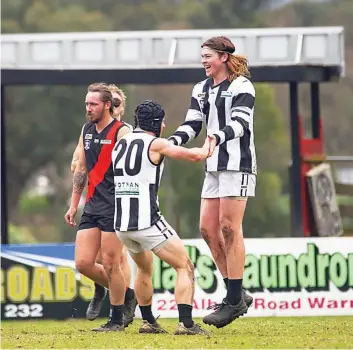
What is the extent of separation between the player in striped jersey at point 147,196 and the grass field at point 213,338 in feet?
1.37

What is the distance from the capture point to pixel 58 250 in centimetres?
1595

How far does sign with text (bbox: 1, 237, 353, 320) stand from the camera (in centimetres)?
1521

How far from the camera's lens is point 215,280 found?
50.5 feet

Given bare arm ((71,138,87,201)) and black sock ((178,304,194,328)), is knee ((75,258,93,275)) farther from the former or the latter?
black sock ((178,304,194,328))

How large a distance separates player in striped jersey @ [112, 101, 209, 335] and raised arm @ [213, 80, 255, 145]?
18cm

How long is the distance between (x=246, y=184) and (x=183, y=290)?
1.06 m

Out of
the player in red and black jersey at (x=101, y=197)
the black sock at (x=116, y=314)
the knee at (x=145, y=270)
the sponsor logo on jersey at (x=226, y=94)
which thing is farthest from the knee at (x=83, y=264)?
the sponsor logo on jersey at (x=226, y=94)

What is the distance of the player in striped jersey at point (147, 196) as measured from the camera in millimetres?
10797

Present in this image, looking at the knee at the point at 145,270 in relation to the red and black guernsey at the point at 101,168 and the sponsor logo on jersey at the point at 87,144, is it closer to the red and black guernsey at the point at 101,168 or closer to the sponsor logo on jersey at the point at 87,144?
the red and black guernsey at the point at 101,168

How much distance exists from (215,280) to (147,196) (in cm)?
473

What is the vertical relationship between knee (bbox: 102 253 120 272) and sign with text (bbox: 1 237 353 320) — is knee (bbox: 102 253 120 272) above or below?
above

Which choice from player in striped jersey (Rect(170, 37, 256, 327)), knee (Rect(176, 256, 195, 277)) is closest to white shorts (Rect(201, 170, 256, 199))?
player in striped jersey (Rect(170, 37, 256, 327))

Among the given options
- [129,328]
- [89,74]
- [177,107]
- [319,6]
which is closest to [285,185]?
[177,107]

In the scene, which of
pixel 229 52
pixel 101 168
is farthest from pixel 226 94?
pixel 101 168
